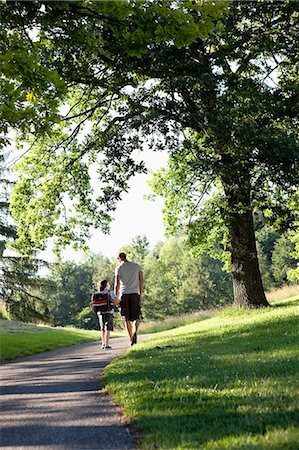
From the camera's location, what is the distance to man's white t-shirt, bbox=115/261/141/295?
11883 millimetres

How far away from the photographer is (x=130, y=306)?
11.9 meters

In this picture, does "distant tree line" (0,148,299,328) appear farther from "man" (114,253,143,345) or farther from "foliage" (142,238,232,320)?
"man" (114,253,143,345)

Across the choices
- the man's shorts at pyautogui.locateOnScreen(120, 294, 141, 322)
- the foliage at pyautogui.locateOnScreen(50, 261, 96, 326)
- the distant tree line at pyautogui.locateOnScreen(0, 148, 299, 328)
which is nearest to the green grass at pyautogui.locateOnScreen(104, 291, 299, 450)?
the man's shorts at pyautogui.locateOnScreen(120, 294, 141, 322)

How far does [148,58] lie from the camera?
12.2m

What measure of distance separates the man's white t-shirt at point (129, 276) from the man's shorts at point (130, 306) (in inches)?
4.6

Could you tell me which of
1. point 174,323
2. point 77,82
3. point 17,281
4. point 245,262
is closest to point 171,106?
point 77,82

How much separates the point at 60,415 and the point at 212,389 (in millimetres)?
1689

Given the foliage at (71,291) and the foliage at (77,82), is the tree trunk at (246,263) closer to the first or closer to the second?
the foliage at (77,82)

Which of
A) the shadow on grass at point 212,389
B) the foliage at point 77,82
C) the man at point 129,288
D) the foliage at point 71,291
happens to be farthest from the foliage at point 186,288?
the shadow on grass at point 212,389

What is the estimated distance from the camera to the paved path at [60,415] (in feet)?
14.6

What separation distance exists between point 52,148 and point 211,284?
66.2 metres

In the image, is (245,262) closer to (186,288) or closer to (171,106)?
(171,106)

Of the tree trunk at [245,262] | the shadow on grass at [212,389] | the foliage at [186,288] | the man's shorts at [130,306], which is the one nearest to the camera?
the shadow on grass at [212,389]

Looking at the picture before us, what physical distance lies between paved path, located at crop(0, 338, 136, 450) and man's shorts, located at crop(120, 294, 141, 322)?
3022 millimetres
